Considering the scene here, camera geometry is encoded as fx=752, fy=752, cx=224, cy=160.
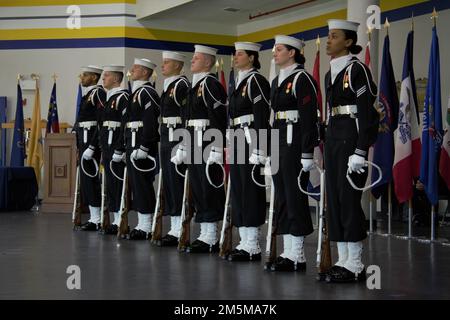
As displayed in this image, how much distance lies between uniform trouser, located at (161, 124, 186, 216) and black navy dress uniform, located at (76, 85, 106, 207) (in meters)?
1.46

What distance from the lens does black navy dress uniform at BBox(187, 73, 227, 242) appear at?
6414mm

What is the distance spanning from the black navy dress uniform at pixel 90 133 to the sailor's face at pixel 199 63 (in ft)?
6.37

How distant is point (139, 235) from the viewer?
25.0 feet

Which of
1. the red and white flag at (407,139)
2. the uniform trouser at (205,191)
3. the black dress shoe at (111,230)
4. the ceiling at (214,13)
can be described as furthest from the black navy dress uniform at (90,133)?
the ceiling at (214,13)

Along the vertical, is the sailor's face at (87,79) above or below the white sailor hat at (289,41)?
above

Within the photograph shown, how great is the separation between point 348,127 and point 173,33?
953 cm

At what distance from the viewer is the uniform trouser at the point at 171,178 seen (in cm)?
700

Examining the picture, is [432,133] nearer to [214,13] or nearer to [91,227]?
[91,227]

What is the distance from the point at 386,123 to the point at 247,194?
2742 millimetres

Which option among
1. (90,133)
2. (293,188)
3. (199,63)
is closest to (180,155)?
(199,63)

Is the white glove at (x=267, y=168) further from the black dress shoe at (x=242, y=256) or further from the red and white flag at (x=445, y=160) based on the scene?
the red and white flag at (x=445, y=160)

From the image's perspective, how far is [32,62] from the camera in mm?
13766

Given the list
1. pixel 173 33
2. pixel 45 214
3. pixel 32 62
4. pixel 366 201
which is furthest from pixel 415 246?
pixel 32 62

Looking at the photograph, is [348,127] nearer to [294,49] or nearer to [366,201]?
[294,49]
